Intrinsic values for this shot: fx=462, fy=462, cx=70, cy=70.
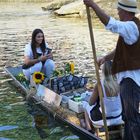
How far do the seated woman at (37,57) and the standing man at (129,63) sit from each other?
500 cm

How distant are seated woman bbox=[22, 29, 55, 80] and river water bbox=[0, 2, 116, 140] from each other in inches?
37.4

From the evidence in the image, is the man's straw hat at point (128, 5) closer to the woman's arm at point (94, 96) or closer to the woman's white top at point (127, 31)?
the woman's white top at point (127, 31)

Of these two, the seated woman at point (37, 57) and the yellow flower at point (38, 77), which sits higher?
the seated woman at point (37, 57)

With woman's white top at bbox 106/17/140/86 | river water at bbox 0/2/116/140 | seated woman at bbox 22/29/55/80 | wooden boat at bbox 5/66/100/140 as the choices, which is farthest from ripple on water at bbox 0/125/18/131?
woman's white top at bbox 106/17/140/86

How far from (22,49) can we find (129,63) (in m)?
14.9

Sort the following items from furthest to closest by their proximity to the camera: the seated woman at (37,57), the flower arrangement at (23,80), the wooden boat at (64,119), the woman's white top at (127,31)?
the flower arrangement at (23,80), the seated woman at (37,57), the wooden boat at (64,119), the woman's white top at (127,31)

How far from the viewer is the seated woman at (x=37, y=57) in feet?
39.9

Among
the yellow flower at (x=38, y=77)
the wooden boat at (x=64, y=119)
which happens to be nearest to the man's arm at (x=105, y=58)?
the wooden boat at (x=64, y=119)

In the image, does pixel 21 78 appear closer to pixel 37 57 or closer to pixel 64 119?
pixel 37 57

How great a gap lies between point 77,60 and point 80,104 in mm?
9469

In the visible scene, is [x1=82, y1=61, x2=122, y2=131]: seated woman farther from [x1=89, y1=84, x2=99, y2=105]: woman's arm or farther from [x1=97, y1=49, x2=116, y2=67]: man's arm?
[x1=97, y1=49, x2=116, y2=67]: man's arm

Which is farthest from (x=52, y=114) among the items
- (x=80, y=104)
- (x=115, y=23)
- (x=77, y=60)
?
(x=77, y=60)

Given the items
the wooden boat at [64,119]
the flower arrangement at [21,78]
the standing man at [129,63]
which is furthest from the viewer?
the flower arrangement at [21,78]

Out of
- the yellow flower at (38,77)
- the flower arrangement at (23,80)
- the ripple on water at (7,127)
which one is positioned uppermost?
the yellow flower at (38,77)
